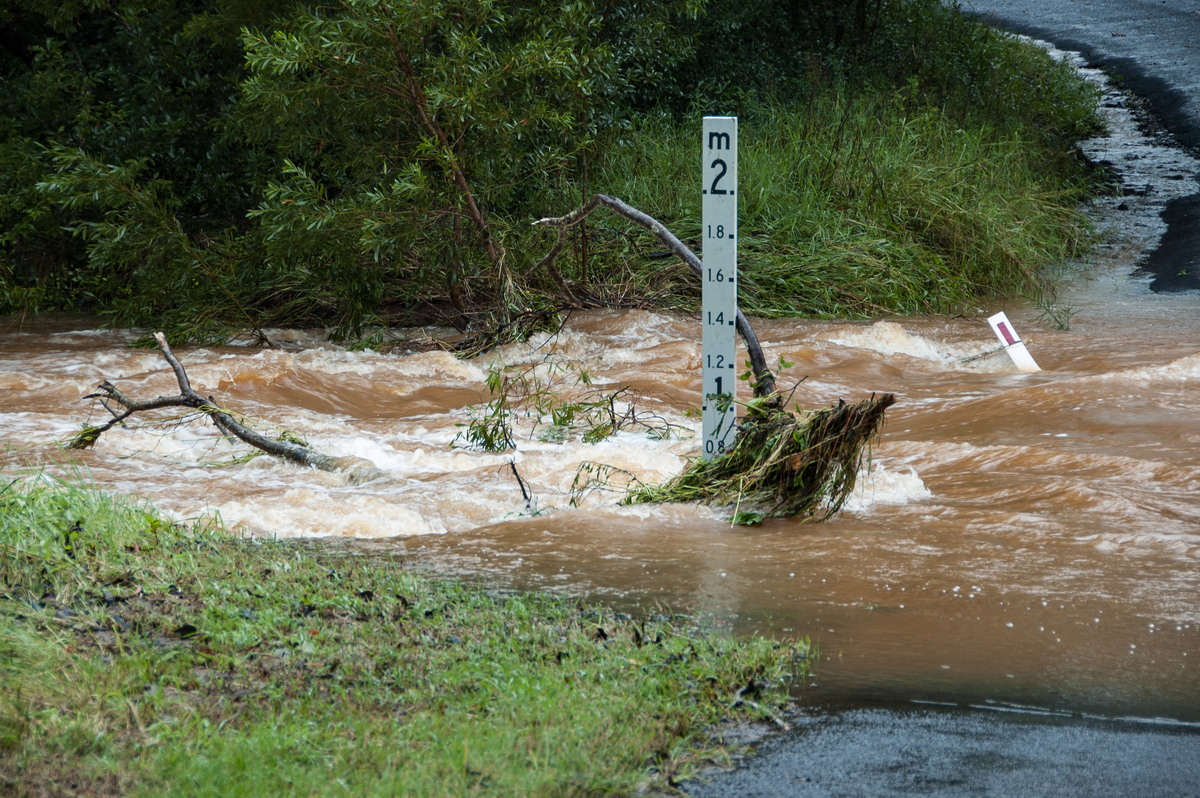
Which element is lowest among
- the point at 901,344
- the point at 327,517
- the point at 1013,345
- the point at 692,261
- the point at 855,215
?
the point at 901,344

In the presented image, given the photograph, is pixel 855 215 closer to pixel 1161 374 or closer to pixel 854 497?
pixel 1161 374

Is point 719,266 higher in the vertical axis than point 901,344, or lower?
higher

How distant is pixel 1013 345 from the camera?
8844 millimetres

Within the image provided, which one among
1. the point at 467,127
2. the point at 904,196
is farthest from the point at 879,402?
the point at 904,196

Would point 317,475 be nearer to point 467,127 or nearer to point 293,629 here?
point 293,629

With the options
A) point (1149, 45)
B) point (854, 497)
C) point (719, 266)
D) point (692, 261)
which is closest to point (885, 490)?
point (854, 497)

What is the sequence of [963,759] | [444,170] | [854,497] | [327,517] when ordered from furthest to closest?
[444,170] < [854,497] < [327,517] < [963,759]

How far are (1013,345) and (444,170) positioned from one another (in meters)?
4.71

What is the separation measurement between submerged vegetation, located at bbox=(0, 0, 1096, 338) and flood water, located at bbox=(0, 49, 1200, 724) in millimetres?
992

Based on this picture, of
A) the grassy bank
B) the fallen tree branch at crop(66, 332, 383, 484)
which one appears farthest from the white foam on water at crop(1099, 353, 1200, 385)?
the grassy bank

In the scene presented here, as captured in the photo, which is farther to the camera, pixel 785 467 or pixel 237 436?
pixel 237 436

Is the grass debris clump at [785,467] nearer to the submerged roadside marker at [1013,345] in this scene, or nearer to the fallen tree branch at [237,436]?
the fallen tree branch at [237,436]

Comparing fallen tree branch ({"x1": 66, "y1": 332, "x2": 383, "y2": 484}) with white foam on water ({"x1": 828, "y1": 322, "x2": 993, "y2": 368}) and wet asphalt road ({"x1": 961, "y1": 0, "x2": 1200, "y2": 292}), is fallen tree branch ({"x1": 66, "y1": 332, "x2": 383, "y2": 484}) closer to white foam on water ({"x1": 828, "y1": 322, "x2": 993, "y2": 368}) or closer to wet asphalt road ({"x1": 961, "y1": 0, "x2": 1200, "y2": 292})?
white foam on water ({"x1": 828, "y1": 322, "x2": 993, "y2": 368})

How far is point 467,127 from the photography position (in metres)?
9.84
